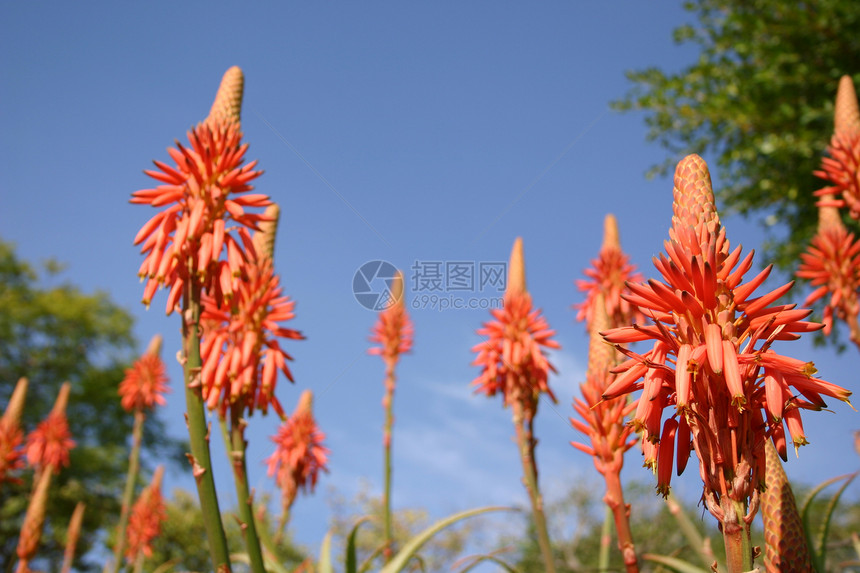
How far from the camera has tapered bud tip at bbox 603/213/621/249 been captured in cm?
726

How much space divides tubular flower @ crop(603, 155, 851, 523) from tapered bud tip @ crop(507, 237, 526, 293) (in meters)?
4.00

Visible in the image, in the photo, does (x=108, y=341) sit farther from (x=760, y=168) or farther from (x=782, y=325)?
(x=782, y=325)

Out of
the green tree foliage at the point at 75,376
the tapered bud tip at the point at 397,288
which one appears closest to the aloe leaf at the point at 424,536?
the tapered bud tip at the point at 397,288

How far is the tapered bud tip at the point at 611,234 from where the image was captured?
7.26m

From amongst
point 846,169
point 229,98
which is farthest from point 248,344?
point 846,169

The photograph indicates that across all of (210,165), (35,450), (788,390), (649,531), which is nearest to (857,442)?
(788,390)

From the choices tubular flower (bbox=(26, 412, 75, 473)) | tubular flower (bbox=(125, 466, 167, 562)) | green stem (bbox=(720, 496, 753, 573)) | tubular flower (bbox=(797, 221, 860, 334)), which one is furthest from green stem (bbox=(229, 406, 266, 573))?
tubular flower (bbox=(26, 412, 75, 473))

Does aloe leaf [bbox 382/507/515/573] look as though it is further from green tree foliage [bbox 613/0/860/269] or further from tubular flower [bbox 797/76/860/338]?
green tree foliage [bbox 613/0/860/269]

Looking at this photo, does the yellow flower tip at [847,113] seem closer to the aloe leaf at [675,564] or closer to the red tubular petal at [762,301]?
the aloe leaf at [675,564]

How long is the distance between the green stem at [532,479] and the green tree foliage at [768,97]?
6.58m

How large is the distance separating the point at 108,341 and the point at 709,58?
1184 inches

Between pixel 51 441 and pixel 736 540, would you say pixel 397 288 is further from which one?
pixel 736 540

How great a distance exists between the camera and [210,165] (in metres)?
3.59

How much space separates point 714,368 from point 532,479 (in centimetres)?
320
